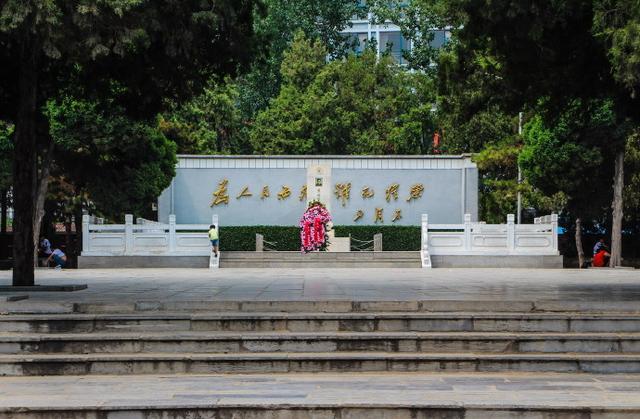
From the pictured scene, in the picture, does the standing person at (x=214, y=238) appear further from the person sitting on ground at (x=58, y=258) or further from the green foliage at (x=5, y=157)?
the green foliage at (x=5, y=157)

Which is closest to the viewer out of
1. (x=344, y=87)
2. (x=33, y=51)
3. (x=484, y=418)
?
(x=484, y=418)

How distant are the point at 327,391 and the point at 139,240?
2715 centimetres

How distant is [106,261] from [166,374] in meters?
25.5

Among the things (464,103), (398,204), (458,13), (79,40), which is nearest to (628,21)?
(458,13)

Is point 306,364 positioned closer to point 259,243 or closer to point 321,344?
point 321,344

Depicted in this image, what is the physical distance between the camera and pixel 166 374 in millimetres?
10328

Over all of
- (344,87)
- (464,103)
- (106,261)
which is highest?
(344,87)

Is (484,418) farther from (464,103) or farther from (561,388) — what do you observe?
(464,103)

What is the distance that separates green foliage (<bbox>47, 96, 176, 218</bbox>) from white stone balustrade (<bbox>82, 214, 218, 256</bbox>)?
2.65 m

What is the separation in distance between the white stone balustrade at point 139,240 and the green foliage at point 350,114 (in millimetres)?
18216

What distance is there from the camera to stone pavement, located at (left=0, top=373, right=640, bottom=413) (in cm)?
863

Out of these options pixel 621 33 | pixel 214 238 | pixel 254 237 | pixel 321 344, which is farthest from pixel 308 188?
pixel 321 344

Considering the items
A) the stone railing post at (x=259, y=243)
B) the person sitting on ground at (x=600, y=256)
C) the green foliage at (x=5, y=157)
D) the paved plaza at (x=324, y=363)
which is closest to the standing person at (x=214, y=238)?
the stone railing post at (x=259, y=243)

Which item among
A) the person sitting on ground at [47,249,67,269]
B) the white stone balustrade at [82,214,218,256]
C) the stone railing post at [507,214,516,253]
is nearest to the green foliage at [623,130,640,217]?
the stone railing post at [507,214,516,253]
